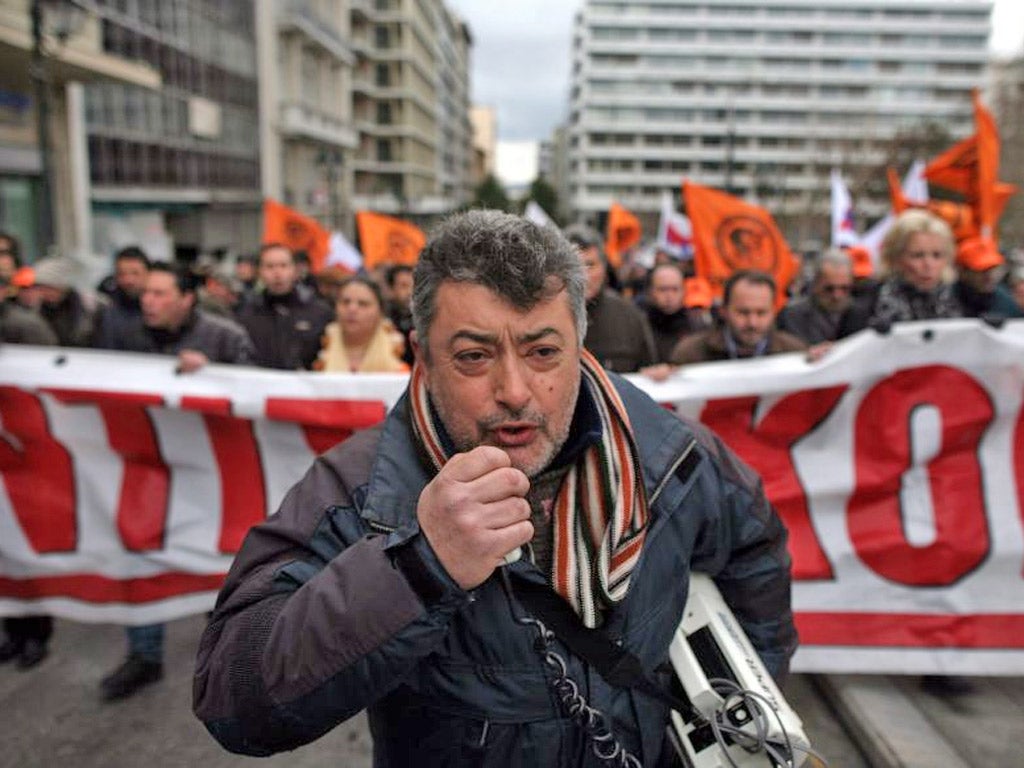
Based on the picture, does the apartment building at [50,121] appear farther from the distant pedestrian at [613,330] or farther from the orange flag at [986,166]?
the orange flag at [986,166]

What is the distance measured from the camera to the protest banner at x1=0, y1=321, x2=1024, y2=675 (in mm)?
3146

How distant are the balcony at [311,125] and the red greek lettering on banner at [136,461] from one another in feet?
122

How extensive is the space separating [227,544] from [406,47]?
6628 cm

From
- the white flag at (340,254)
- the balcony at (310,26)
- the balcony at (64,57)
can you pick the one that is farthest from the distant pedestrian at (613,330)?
the balcony at (310,26)

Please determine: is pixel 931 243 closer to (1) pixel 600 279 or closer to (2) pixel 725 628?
(1) pixel 600 279

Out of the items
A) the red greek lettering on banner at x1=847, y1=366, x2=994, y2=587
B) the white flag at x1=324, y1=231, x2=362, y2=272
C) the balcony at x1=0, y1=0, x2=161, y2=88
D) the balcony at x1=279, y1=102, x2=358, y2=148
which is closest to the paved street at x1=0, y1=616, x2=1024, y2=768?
the red greek lettering on banner at x1=847, y1=366, x2=994, y2=587

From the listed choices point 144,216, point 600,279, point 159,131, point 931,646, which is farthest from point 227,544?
point 159,131

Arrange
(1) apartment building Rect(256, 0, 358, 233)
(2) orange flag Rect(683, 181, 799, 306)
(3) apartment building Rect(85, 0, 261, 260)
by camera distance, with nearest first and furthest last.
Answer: (2) orange flag Rect(683, 181, 799, 306)
(3) apartment building Rect(85, 0, 261, 260)
(1) apartment building Rect(256, 0, 358, 233)

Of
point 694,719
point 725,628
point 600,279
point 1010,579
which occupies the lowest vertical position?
point 1010,579

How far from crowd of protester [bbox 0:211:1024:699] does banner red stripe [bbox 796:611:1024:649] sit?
1.05 m

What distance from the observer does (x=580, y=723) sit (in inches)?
55.1

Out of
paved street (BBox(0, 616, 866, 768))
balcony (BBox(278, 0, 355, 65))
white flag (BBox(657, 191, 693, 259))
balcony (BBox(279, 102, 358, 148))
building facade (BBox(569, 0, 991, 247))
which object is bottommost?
paved street (BBox(0, 616, 866, 768))

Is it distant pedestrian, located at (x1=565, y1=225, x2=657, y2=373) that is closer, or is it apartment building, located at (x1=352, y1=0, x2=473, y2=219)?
distant pedestrian, located at (x1=565, y1=225, x2=657, y2=373)

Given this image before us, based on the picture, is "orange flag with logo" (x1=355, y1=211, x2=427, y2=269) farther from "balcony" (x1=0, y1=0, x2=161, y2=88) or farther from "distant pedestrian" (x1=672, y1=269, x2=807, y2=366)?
"balcony" (x1=0, y1=0, x2=161, y2=88)
